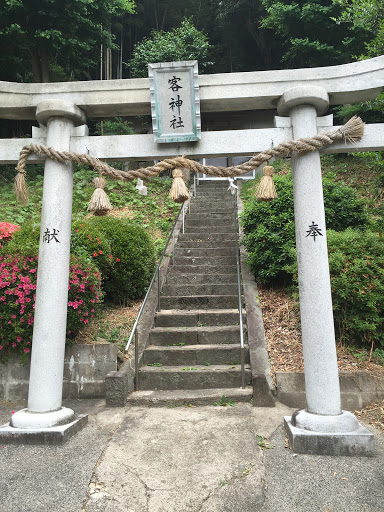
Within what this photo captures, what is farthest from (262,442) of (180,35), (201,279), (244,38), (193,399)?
(244,38)

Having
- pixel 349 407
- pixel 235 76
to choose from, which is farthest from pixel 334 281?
pixel 235 76

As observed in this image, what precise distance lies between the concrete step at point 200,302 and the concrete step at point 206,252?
1637 mm

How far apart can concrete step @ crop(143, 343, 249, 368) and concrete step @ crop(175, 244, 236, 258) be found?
3.03m

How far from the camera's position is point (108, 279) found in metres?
6.49

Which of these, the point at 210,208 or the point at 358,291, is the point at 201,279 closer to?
the point at 358,291

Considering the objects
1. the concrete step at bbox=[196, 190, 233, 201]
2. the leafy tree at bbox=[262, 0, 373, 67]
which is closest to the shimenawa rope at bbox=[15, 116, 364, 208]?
the concrete step at bbox=[196, 190, 233, 201]

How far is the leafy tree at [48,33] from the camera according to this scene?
12297mm

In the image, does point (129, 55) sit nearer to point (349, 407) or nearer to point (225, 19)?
point (225, 19)

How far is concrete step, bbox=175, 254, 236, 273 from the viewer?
7.86 m

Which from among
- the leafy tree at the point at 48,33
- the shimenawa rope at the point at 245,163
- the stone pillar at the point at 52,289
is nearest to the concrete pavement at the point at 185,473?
the stone pillar at the point at 52,289

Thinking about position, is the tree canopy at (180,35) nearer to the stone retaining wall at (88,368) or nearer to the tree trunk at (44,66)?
the tree trunk at (44,66)

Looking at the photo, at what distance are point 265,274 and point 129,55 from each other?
19.8m

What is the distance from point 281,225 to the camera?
649 cm

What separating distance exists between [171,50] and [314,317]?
49.5ft
